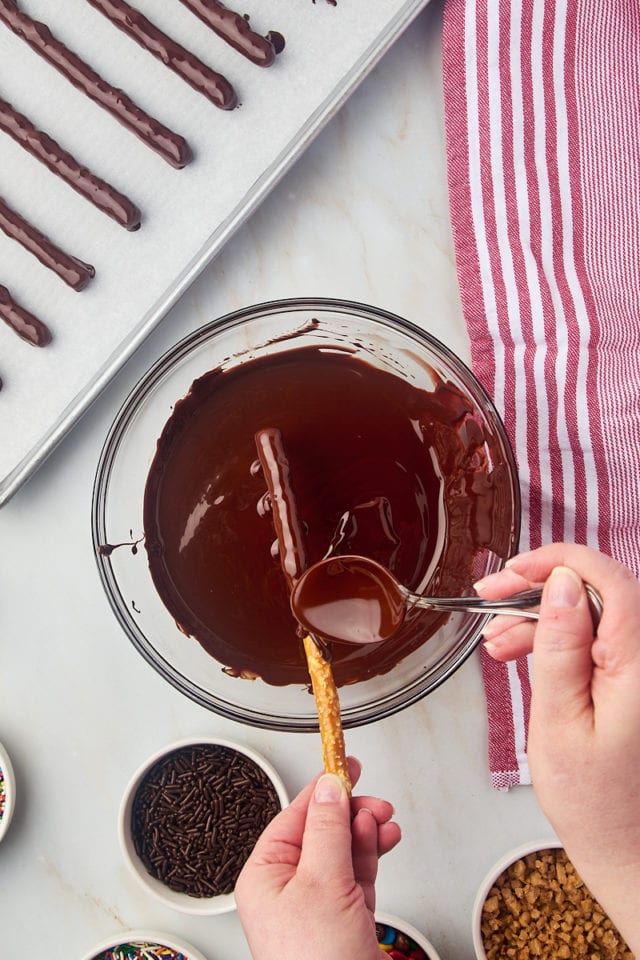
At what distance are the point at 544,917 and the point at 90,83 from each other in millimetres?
1648

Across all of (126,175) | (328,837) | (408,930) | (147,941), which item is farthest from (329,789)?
(126,175)

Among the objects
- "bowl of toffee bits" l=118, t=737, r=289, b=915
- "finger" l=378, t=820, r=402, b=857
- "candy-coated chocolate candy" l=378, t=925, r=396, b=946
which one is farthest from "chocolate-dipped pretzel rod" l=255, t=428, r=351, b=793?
"candy-coated chocolate candy" l=378, t=925, r=396, b=946

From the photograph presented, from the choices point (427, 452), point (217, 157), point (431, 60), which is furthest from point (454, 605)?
point (431, 60)

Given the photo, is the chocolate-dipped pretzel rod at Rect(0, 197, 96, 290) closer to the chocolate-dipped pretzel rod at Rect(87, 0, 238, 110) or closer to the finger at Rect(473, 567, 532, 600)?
the chocolate-dipped pretzel rod at Rect(87, 0, 238, 110)

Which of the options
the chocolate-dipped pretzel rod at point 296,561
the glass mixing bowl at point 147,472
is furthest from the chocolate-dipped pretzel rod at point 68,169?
the chocolate-dipped pretzel rod at point 296,561

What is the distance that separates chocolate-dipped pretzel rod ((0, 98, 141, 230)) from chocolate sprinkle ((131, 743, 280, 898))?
94 cm

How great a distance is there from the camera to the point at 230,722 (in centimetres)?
155

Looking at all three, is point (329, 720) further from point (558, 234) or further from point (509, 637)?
point (558, 234)

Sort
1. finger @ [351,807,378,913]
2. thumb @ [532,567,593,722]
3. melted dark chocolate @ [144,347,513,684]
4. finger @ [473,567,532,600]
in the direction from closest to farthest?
thumb @ [532,567,593,722], finger @ [473,567,532,600], finger @ [351,807,378,913], melted dark chocolate @ [144,347,513,684]

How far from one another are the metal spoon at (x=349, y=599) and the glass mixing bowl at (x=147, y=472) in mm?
145

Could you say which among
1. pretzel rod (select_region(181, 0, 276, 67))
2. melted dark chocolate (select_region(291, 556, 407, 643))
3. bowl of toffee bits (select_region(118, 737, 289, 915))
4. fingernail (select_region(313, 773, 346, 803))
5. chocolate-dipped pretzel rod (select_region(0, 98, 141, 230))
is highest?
pretzel rod (select_region(181, 0, 276, 67))

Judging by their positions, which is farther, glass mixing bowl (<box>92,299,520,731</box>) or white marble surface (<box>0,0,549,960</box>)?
white marble surface (<box>0,0,549,960</box>)

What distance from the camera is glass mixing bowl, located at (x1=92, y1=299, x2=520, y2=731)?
4.31 ft

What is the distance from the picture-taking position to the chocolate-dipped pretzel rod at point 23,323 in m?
1.47
